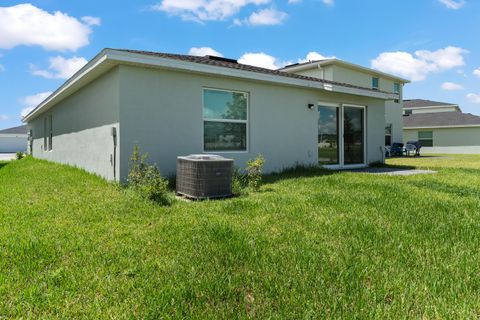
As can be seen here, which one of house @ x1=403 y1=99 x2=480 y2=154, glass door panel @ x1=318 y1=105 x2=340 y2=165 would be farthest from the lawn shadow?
house @ x1=403 y1=99 x2=480 y2=154

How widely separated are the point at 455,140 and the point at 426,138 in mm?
2254

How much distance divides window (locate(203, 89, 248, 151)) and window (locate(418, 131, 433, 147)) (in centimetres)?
2689

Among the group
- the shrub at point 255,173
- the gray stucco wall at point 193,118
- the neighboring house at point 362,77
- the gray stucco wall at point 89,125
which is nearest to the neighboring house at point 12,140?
the gray stucco wall at point 89,125

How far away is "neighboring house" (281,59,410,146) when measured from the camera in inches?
796

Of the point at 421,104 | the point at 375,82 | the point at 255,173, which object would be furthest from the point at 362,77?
the point at 421,104

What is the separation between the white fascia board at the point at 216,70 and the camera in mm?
6430

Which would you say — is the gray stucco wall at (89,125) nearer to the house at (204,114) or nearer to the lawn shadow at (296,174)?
the house at (204,114)

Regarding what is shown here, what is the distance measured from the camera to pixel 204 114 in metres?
7.86

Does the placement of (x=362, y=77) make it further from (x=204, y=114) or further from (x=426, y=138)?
(x=204, y=114)

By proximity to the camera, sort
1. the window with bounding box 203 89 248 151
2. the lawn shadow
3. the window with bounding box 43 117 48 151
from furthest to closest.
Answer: the window with bounding box 43 117 48 151, the lawn shadow, the window with bounding box 203 89 248 151

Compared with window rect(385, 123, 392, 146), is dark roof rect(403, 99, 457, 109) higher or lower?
higher

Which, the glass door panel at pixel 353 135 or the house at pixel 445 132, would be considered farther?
the house at pixel 445 132

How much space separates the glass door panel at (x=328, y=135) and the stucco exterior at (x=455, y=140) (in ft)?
A: 73.0

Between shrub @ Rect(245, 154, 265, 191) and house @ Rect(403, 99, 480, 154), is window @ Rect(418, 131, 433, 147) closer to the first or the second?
house @ Rect(403, 99, 480, 154)
